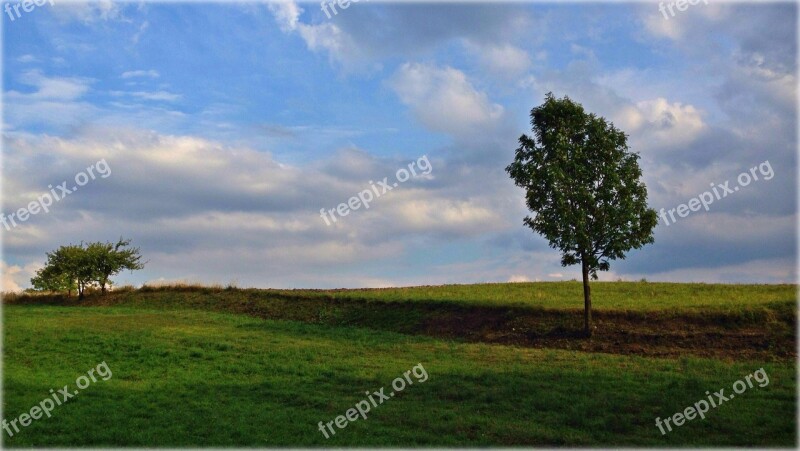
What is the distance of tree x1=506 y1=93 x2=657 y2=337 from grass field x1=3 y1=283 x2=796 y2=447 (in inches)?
152

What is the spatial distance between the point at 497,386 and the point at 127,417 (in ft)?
38.8

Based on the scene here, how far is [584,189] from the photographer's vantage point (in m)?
29.1

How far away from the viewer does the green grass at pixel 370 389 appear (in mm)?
15852

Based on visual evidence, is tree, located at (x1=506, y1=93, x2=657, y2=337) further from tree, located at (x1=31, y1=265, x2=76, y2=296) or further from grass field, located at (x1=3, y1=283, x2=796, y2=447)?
tree, located at (x1=31, y1=265, x2=76, y2=296)

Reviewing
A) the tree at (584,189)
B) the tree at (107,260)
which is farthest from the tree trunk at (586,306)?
the tree at (107,260)

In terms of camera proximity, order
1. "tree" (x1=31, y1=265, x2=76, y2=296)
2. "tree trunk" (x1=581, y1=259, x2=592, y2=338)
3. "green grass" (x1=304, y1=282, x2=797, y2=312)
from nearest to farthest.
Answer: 1. "tree trunk" (x1=581, y1=259, x2=592, y2=338)
2. "green grass" (x1=304, y1=282, x2=797, y2=312)
3. "tree" (x1=31, y1=265, x2=76, y2=296)

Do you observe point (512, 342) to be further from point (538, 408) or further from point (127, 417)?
point (127, 417)

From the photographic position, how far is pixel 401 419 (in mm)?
17328

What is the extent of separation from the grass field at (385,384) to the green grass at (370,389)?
0.07 m

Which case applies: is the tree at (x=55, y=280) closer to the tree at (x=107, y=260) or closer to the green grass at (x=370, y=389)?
the tree at (x=107, y=260)

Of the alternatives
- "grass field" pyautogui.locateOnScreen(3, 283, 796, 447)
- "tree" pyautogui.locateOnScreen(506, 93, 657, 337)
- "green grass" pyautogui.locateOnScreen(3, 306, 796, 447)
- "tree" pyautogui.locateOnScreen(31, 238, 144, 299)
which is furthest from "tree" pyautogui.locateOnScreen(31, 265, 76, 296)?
"tree" pyautogui.locateOnScreen(506, 93, 657, 337)

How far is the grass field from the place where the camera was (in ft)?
52.4

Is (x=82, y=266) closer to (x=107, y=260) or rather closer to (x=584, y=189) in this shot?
(x=107, y=260)

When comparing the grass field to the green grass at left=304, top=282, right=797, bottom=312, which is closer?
the grass field
